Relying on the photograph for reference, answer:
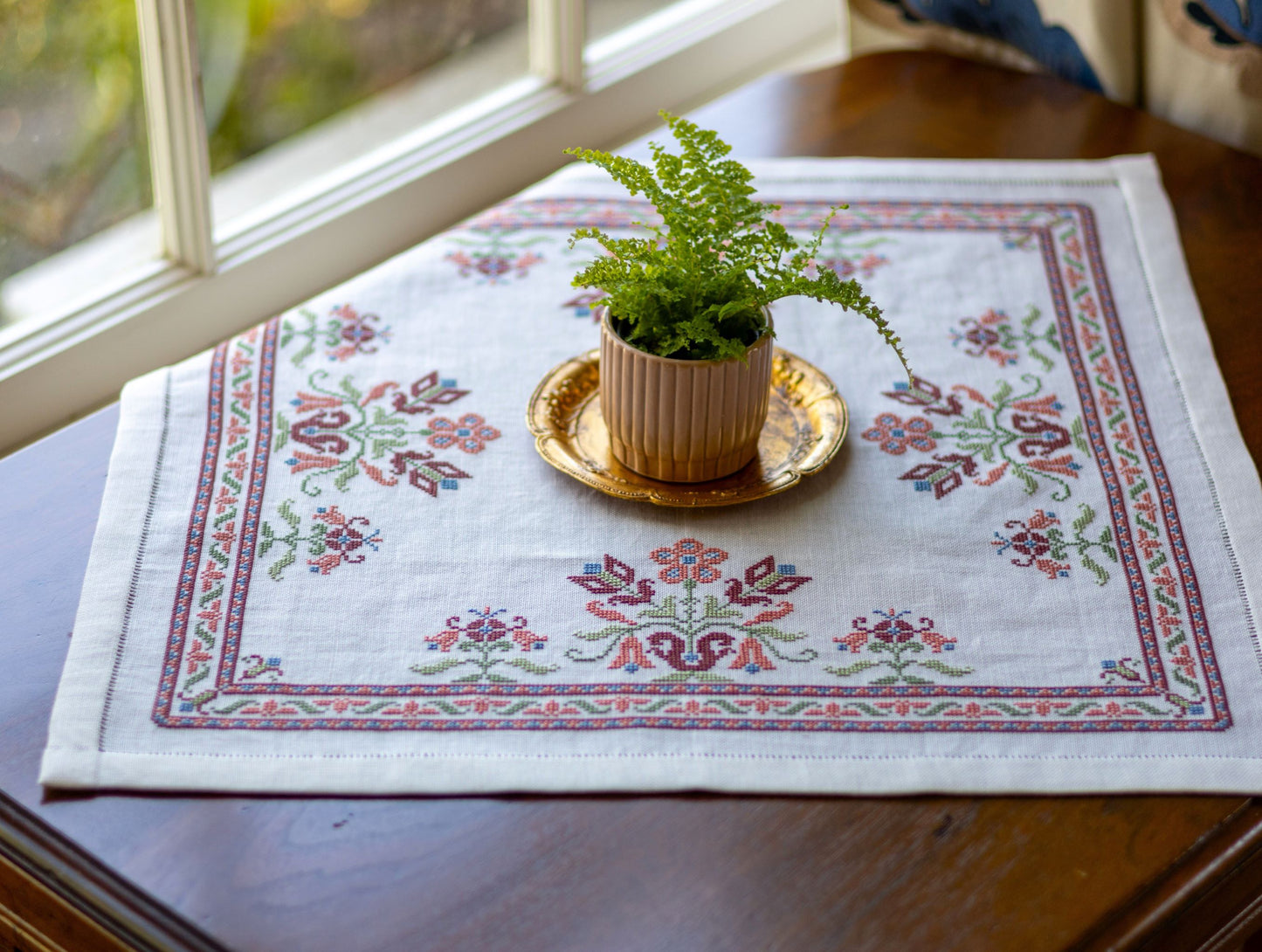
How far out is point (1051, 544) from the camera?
0.97m

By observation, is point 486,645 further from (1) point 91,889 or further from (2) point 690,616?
(1) point 91,889

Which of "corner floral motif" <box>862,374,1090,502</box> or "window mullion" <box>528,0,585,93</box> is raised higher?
"window mullion" <box>528,0,585,93</box>

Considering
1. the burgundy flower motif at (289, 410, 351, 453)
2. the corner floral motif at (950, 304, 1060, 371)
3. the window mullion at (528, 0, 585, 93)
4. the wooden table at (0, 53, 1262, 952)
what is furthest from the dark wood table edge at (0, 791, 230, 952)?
the window mullion at (528, 0, 585, 93)

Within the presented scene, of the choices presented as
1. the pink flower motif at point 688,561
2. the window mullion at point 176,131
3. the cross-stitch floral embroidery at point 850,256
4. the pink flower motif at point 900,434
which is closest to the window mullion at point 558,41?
the window mullion at point 176,131

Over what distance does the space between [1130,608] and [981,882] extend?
252 mm

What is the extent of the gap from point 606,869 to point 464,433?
1.31ft

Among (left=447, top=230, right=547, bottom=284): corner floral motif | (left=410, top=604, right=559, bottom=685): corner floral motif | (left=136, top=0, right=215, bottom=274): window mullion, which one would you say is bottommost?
(left=410, top=604, right=559, bottom=685): corner floral motif

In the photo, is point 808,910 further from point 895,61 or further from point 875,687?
point 895,61

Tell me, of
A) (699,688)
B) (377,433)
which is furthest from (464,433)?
(699,688)

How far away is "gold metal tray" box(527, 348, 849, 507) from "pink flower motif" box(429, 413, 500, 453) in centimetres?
3

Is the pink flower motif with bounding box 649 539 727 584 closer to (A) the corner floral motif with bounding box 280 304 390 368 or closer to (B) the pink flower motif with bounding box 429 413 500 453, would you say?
(B) the pink flower motif with bounding box 429 413 500 453

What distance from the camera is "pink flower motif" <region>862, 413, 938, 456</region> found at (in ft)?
3.46

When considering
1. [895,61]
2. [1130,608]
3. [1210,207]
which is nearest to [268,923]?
[1130,608]

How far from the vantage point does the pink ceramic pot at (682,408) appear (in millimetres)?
949
